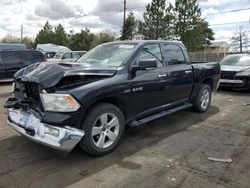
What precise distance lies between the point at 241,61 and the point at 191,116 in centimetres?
612

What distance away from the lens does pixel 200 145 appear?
4805 mm

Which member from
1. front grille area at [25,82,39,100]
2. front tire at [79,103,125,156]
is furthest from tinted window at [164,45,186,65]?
front grille area at [25,82,39,100]

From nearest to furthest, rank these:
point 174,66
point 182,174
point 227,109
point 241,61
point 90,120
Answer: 1. point 182,174
2. point 90,120
3. point 174,66
4. point 227,109
5. point 241,61

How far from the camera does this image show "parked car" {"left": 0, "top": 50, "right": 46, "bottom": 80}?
12852 millimetres

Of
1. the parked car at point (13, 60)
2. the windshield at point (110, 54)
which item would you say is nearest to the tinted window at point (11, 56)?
the parked car at point (13, 60)

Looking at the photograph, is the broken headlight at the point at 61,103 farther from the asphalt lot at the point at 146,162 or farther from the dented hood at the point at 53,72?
the asphalt lot at the point at 146,162

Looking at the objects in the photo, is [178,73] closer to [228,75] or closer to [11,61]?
[228,75]

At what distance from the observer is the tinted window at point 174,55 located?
5812 millimetres

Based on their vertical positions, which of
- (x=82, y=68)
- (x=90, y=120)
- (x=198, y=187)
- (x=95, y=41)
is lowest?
(x=198, y=187)

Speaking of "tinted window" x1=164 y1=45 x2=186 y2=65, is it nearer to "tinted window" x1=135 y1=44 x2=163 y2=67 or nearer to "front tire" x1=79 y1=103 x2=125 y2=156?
"tinted window" x1=135 y1=44 x2=163 y2=67

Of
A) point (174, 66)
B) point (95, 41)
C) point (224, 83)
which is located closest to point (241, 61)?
point (224, 83)

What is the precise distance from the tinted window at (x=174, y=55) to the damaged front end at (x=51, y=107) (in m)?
1.84

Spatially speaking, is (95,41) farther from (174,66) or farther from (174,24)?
(174,66)

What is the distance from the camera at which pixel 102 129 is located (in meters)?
4.22
